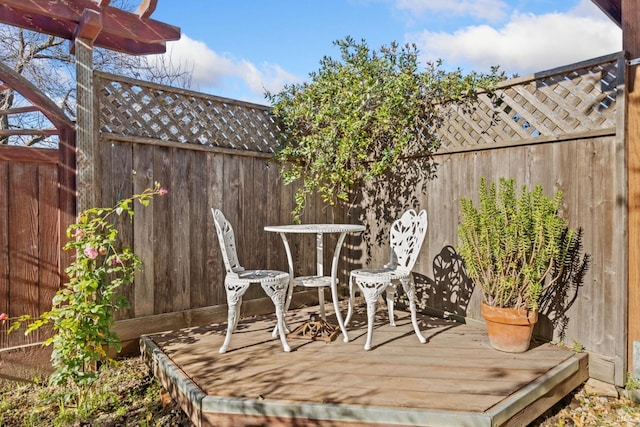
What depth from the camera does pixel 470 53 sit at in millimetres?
14492

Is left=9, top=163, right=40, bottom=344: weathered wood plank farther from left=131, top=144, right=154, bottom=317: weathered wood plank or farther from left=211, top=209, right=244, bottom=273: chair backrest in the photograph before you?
left=211, top=209, right=244, bottom=273: chair backrest

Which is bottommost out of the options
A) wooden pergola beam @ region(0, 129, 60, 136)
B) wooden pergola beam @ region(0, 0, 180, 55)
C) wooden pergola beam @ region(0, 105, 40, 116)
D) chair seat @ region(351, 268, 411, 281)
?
chair seat @ region(351, 268, 411, 281)

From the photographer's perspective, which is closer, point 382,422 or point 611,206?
point 382,422

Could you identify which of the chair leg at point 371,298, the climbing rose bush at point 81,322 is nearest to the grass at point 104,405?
the climbing rose bush at point 81,322

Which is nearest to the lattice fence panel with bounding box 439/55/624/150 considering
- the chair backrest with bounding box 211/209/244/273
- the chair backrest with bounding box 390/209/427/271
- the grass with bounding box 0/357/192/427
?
the chair backrest with bounding box 390/209/427/271

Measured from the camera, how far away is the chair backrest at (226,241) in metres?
2.66

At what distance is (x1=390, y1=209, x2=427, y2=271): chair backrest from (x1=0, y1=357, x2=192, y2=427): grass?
1.82 metres

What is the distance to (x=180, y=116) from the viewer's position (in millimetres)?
3262

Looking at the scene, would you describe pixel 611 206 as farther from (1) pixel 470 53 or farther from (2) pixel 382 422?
(1) pixel 470 53

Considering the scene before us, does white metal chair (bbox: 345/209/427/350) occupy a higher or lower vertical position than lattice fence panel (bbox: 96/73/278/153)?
lower

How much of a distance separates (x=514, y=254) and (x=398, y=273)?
0.77 metres

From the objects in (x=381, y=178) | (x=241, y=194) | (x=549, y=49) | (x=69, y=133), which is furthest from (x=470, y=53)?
(x=69, y=133)

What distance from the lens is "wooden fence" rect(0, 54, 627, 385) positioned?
2.42 m

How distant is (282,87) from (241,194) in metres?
1.21
